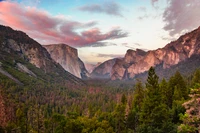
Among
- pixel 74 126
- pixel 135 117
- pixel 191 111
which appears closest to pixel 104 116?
pixel 135 117

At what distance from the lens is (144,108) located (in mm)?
46406

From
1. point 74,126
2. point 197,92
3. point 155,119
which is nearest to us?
point 197,92

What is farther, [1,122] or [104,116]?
[104,116]

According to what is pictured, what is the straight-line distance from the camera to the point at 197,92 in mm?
15719

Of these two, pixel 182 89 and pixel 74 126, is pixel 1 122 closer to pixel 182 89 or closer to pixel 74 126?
pixel 74 126

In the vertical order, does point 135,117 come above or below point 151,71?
below

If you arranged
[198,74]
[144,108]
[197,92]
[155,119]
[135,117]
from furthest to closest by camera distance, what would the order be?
[198,74] → [135,117] → [144,108] → [155,119] → [197,92]

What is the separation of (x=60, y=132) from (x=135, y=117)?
32.0 metres

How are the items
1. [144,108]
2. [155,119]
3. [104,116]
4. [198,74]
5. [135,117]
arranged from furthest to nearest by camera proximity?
[104,116]
[198,74]
[135,117]
[144,108]
[155,119]

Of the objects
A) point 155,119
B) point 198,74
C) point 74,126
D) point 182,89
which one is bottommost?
point 74,126

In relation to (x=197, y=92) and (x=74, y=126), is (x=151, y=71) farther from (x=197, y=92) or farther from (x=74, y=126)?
(x=197, y=92)

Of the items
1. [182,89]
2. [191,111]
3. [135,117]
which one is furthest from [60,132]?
[182,89]

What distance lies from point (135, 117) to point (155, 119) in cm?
2806

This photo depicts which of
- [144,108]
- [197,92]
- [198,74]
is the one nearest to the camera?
[197,92]
